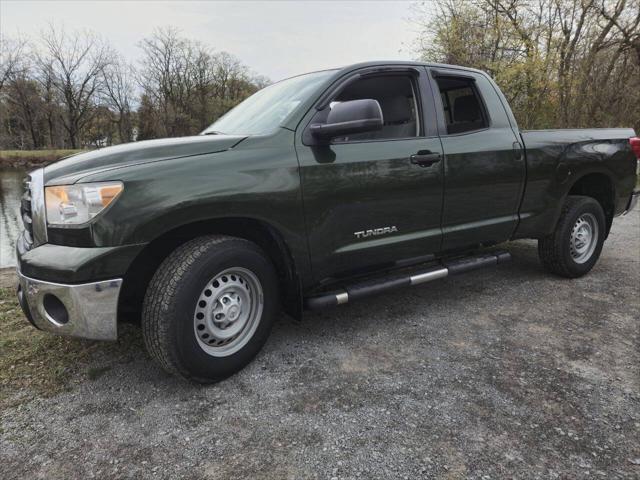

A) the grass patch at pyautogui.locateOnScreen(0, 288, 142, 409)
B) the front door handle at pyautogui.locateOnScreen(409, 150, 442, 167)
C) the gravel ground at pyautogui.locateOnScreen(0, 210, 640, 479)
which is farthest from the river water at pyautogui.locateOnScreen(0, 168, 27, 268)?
the front door handle at pyautogui.locateOnScreen(409, 150, 442, 167)

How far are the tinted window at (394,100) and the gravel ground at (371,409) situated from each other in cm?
147

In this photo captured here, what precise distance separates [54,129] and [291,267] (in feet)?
182

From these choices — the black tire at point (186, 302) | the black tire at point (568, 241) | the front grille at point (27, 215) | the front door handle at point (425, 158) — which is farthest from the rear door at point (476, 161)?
the front grille at point (27, 215)

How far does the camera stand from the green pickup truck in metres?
2.25

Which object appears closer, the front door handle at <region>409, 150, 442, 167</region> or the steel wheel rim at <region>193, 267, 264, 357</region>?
the steel wheel rim at <region>193, 267, 264, 357</region>

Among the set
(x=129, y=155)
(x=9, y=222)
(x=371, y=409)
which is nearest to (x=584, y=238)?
(x=371, y=409)

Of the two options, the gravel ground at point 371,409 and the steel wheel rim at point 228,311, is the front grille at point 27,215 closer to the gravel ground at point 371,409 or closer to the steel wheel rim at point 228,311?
the gravel ground at point 371,409

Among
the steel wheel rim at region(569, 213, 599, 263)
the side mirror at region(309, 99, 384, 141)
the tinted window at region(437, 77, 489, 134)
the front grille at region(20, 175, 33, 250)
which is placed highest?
the tinted window at region(437, 77, 489, 134)

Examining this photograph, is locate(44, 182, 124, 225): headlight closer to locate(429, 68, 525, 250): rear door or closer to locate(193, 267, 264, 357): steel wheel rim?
locate(193, 267, 264, 357): steel wheel rim

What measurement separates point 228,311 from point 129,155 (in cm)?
102

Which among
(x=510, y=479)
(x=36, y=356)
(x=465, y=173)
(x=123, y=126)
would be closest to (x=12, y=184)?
(x=36, y=356)

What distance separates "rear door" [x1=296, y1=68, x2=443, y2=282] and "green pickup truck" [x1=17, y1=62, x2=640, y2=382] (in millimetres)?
11

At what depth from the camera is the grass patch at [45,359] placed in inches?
101

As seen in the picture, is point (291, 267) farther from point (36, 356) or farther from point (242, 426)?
point (36, 356)
